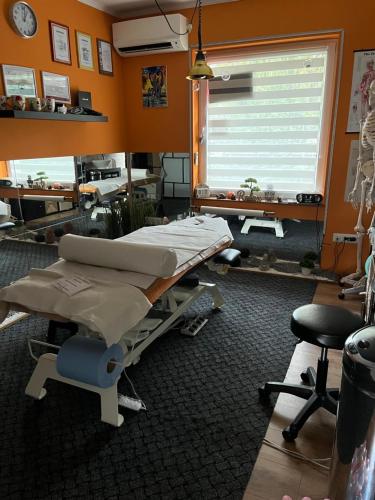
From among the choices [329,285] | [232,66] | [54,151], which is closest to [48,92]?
[54,151]

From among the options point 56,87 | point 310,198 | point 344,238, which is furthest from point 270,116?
point 56,87

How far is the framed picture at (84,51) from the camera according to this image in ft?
10.6

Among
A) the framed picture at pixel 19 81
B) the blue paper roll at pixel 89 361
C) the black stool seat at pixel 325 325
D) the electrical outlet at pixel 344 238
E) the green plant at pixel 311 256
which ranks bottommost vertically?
the green plant at pixel 311 256

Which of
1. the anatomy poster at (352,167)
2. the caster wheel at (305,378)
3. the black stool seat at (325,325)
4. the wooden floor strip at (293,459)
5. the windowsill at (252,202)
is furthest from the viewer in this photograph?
the windowsill at (252,202)

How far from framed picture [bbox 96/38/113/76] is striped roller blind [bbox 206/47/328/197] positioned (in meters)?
1.03

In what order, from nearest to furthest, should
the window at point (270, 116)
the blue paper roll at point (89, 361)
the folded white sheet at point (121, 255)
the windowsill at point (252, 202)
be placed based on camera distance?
the blue paper roll at point (89, 361), the folded white sheet at point (121, 255), the window at point (270, 116), the windowsill at point (252, 202)

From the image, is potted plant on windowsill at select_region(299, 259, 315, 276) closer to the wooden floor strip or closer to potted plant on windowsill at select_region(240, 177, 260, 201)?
potted plant on windowsill at select_region(240, 177, 260, 201)

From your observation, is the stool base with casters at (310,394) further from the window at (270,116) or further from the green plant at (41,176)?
the green plant at (41,176)

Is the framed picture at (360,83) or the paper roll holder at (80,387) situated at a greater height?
the framed picture at (360,83)

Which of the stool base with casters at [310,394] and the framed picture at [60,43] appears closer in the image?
the stool base with casters at [310,394]

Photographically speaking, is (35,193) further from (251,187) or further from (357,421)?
(357,421)

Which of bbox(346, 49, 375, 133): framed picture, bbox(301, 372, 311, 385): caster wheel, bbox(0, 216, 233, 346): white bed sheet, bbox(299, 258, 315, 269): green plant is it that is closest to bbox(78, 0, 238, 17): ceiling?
bbox(346, 49, 375, 133): framed picture

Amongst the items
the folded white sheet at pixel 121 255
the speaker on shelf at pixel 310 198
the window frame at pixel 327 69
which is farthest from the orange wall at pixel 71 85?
the speaker on shelf at pixel 310 198

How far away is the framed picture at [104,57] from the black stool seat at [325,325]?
305 cm
